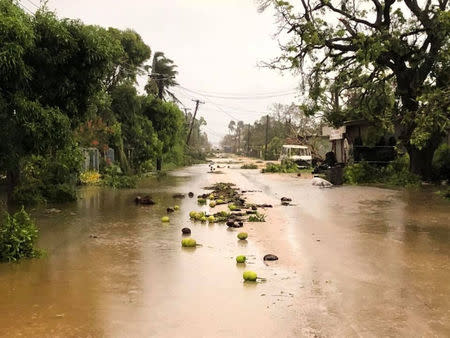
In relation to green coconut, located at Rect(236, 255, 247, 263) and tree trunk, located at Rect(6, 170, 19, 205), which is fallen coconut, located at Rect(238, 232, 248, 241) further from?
tree trunk, located at Rect(6, 170, 19, 205)

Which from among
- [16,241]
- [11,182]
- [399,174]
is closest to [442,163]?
[399,174]

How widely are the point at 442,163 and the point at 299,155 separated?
20857mm

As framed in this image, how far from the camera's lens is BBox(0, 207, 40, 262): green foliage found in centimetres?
764

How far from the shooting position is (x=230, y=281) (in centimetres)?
672

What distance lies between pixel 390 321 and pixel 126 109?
87.3 ft

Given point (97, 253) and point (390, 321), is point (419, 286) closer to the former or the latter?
point (390, 321)

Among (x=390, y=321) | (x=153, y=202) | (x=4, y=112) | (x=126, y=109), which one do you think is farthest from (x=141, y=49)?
(x=390, y=321)

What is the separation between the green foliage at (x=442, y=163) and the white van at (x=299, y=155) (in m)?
18.7

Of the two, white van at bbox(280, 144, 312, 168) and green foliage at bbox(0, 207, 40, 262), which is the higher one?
white van at bbox(280, 144, 312, 168)

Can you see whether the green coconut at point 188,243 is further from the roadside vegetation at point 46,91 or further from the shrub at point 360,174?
the shrub at point 360,174

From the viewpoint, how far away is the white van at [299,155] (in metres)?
42.5

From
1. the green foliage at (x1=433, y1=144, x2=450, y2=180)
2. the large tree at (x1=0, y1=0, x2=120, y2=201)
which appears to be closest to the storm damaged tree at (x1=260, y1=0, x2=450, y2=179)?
the green foliage at (x1=433, y1=144, x2=450, y2=180)

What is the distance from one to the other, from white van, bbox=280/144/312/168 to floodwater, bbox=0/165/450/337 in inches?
1185

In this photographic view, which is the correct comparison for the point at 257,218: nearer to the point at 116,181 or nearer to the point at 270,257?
the point at 270,257
